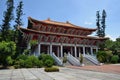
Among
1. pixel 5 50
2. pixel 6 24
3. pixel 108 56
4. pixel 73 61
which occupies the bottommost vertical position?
pixel 73 61

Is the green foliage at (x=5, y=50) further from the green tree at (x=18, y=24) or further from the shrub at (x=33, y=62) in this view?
the green tree at (x=18, y=24)

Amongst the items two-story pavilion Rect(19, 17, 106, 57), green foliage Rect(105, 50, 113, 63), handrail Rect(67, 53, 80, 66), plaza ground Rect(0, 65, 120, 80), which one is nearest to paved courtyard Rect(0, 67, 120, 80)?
plaza ground Rect(0, 65, 120, 80)

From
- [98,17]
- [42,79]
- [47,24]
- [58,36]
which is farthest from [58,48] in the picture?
[42,79]

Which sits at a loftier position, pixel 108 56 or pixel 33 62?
pixel 108 56

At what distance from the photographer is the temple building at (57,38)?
32.3 m

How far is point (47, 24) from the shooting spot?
36.0 meters

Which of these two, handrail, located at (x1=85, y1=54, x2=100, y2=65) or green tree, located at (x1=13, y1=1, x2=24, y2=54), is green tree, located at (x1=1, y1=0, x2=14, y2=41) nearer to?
green tree, located at (x1=13, y1=1, x2=24, y2=54)

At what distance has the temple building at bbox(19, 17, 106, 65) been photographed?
32312 mm

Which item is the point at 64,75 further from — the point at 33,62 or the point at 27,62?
the point at 33,62

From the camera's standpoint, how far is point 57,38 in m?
34.6

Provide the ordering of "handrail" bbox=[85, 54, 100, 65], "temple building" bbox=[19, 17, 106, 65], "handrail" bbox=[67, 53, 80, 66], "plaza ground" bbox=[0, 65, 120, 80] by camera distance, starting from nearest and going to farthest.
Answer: "plaza ground" bbox=[0, 65, 120, 80], "handrail" bbox=[67, 53, 80, 66], "handrail" bbox=[85, 54, 100, 65], "temple building" bbox=[19, 17, 106, 65]

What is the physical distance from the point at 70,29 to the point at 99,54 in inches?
387

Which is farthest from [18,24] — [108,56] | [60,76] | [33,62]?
[60,76]

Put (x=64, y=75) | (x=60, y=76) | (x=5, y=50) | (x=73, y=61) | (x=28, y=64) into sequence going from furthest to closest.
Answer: (x=73, y=61)
(x=28, y=64)
(x=5, y=50)
(x=64, y=75)
(x=60, y=76)
